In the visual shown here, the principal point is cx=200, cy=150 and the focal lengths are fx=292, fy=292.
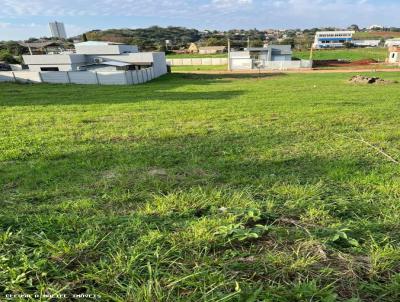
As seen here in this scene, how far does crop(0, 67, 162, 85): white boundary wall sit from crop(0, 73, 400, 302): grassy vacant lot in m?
17.4

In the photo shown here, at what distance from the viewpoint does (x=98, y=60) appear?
32781 mm

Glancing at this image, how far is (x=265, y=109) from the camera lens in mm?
9594

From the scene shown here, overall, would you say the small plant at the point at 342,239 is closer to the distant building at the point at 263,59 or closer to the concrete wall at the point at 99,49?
the concrete wall at the point at 99,49

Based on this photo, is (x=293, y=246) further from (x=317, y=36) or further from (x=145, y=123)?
(x=317, y=36)

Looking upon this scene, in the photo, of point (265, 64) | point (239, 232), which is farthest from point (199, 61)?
point (239, 232)

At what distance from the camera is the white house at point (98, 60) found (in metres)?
28.9

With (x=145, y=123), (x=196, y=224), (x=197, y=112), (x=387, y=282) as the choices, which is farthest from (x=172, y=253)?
(x=197, y=112)

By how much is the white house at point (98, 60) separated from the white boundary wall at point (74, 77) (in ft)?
17.1

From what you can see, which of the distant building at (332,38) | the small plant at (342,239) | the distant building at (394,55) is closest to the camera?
the small plant at (342,239)

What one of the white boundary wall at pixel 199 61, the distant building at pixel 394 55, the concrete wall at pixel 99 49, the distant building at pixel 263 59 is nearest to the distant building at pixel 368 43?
the distant building at pixel 394 55

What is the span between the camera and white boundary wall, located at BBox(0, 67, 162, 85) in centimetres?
2269

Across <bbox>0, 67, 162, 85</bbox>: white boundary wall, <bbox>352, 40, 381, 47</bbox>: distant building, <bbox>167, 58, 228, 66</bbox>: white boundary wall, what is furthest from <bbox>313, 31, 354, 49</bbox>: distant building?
<bbox>0, 67, 162, 85</bbox>: white boundary wall

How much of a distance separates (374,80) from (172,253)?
22561mm

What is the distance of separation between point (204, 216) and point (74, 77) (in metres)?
23.8
